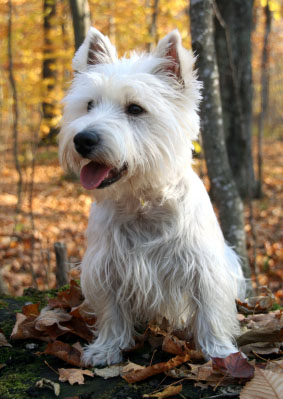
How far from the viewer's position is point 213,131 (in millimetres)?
4367

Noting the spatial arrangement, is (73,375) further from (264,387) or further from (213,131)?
(213,131)

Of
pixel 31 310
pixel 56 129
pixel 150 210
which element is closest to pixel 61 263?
pixel 31 310

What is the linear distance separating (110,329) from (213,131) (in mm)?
2398

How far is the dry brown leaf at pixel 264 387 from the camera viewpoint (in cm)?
189

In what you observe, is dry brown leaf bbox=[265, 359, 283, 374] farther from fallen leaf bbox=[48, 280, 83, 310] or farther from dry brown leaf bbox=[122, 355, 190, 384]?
fallen leaf bbox=[48, 280, 83, 310]

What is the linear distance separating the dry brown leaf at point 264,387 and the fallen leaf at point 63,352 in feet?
3.57

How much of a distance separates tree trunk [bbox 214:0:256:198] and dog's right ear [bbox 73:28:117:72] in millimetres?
4461

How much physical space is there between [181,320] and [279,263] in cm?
438

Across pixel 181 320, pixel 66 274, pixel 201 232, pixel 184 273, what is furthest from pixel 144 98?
pixel 66 274

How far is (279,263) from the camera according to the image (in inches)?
270

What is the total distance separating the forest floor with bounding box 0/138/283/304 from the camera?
6.41m

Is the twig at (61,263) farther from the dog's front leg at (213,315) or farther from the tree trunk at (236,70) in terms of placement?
the tree trunk at (236,70)

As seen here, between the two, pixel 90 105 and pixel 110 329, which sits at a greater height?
pixel 90 105

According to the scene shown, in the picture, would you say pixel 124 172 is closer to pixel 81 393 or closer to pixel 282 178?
pixel 81 393
